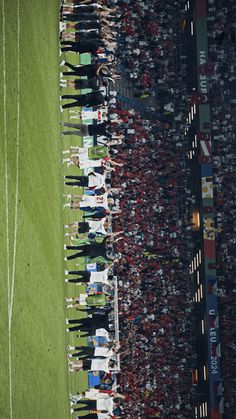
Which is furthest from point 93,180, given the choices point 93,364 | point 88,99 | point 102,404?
point 102,404

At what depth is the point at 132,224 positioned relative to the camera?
121 ft

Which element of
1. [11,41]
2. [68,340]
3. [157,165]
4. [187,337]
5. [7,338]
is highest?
[11,41]

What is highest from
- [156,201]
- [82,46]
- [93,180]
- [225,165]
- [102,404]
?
[82,46]

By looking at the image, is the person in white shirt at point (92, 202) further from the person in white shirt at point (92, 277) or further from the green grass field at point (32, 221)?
the person in white shirt at point (92, 277)

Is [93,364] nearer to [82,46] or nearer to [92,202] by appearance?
[92,202]

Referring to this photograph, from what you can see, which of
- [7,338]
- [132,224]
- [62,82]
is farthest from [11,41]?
[132,224]

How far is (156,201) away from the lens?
38156mm

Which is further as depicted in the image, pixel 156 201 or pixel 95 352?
pixel 156 201

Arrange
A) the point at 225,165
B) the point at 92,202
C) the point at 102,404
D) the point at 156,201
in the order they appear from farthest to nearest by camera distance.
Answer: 1. the point at 225,165
2. the point at 156,201
3. the point at 92,202
4. the point at 102,404

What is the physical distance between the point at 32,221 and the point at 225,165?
16669 millimetres

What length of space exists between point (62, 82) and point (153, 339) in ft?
45.7

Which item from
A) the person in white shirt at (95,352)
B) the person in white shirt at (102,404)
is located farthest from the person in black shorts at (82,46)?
the person in white shirt at (102,404)

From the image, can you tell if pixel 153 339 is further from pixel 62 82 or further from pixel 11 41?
pixel 11 41

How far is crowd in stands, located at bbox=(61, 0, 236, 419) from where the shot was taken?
3550 centimetres
